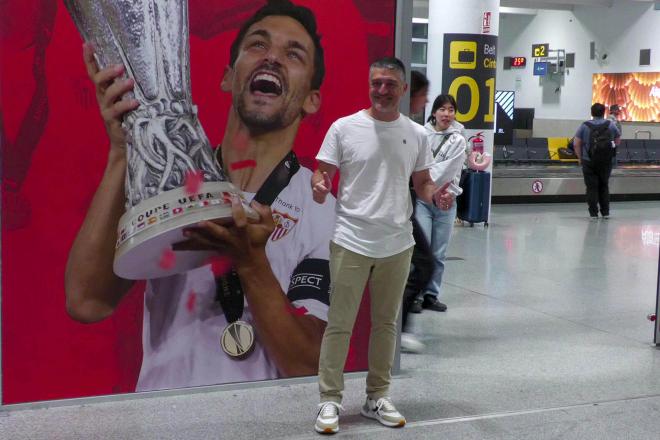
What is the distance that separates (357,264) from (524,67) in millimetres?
25304

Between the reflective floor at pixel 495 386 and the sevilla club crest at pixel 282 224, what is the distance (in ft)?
2.62

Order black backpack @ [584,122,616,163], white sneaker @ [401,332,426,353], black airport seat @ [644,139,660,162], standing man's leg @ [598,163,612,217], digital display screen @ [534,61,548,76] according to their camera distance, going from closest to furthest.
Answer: white sneaker @ [401,332,426,353]
black backpack @ [584,122,616,163]
standing man's leg @ [598,163,612,217]
black airport seat @ [644,139,660,162]
digital display screen @ [534,61,548,76]

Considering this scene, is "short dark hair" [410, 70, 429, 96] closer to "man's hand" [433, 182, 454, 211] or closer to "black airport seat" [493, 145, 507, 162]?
"man's hand" [433, 182, 454, 211]

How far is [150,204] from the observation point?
13.4 feet

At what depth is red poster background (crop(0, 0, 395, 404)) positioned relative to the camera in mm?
3912

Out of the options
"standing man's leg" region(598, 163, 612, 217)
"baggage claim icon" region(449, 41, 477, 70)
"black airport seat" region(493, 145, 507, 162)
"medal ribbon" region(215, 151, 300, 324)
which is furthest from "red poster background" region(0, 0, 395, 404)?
"black airport seat" region(493, 145, 507, 162)

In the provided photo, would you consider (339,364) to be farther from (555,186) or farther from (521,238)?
(555,186)

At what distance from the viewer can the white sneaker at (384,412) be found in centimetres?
401

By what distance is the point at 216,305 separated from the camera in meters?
4.37

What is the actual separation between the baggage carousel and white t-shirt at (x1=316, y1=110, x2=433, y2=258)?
11.7 meters

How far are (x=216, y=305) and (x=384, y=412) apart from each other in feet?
3.25

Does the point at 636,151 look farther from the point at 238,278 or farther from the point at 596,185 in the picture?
the point at 238,278

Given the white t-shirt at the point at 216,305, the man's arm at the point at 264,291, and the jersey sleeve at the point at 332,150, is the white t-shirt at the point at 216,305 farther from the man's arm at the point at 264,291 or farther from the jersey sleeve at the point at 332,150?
the jersey sleeve at the point at 332,150

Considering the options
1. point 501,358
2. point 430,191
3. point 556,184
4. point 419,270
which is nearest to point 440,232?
point 419,270
